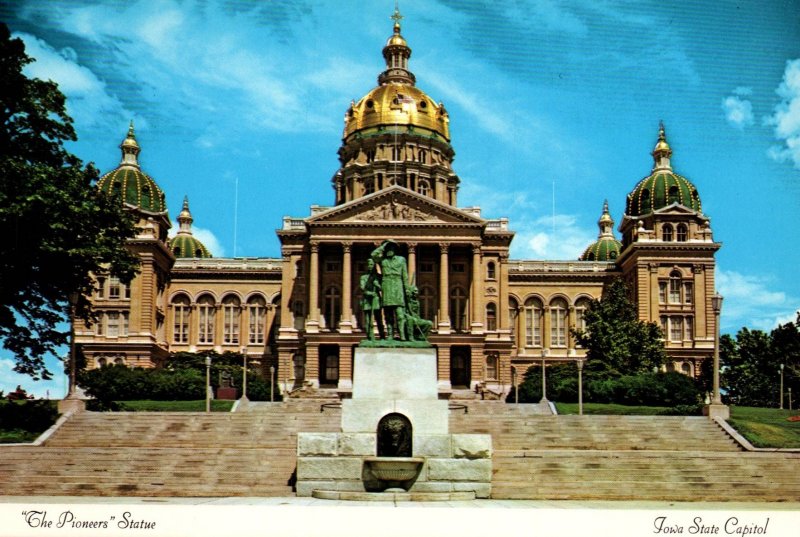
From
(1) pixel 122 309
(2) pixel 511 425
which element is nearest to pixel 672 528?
(2) pixel 511 425

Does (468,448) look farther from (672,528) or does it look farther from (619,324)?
(619,324)

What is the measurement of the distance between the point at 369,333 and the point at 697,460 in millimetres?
12316

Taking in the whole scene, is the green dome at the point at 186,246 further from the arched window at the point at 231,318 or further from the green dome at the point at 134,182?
the green dome at the point at 134,182

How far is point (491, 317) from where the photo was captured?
81500 millimetres

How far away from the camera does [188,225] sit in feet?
343

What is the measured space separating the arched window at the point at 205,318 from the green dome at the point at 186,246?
11.4 meters

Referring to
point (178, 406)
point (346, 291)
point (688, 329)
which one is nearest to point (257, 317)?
point (346, 291)

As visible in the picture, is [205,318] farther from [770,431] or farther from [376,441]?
[376,441]

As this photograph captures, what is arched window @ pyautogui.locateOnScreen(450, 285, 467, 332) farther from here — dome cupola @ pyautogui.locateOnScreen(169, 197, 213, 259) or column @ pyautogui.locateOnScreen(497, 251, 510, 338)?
dome cupola @ pyautogui.locateOnScreen(169, 197, 213, 259)

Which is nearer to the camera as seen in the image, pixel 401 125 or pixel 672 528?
pixel 672 528

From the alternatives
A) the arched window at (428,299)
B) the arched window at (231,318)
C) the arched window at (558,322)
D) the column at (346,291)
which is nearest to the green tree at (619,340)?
the arched window at (428,299)

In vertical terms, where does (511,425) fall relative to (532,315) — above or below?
below

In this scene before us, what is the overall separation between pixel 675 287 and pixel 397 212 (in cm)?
2465

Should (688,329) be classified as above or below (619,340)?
above
